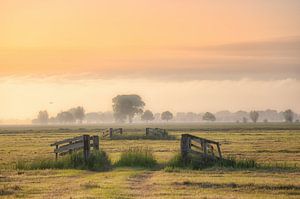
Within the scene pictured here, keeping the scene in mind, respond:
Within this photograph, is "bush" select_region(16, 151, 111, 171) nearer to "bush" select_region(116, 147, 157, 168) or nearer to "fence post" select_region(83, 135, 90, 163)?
"fence post" select_region(83, 135, 90, 163)

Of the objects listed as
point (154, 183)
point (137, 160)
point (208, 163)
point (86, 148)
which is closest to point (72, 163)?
point (86, 148)

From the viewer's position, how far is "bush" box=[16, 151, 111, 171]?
35444 millimetres

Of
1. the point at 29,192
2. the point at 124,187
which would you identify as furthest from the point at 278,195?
the point at 29,192

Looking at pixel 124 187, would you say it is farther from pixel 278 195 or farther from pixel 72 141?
pixel 72 141

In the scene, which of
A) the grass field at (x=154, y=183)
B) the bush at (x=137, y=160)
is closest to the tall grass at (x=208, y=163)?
the grass field at (x=154, y=183)

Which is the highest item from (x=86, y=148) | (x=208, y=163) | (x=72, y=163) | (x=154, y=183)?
(x=86, y=148)

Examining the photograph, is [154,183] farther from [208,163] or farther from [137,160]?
[137,160]

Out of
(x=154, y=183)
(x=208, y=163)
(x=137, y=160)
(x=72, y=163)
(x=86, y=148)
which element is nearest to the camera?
(x=154, y=183)

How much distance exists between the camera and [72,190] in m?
24.8

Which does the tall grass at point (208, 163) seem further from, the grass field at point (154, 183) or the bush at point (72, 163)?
the bush at point (72, 163)

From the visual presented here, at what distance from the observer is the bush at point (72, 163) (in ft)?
116

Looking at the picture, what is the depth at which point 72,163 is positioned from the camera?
1416 inches

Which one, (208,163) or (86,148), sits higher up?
(86,148)

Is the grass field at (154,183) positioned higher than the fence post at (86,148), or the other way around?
the fence post at (86,148)
